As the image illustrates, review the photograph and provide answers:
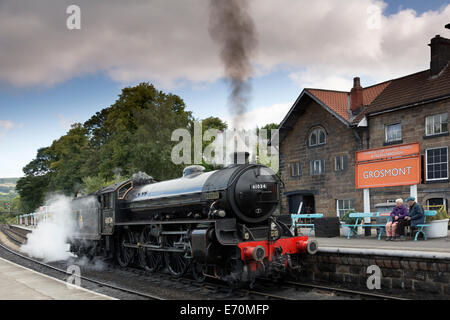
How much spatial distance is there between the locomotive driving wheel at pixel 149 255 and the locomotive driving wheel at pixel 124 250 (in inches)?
30.7

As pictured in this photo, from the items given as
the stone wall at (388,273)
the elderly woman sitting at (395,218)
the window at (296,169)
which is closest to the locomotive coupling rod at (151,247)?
the stone wall at (388,273)

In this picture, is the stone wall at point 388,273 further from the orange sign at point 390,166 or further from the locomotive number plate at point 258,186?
the orange sign at point 390,166

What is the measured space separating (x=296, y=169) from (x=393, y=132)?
6982 millimetres

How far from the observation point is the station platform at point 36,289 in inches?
332

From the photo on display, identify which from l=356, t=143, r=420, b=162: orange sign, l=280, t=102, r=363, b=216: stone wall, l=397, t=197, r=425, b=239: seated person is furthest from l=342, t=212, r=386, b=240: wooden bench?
l=280, t=102, r=363, b=216: stone wall

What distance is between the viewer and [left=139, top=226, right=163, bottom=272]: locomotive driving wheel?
12379 millimetres

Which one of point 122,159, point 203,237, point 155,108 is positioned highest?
point 155,108

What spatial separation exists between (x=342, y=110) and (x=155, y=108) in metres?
16.5

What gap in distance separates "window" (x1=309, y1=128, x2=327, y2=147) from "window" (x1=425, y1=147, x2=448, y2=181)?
652 centimetres

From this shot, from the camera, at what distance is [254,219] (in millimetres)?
9859
